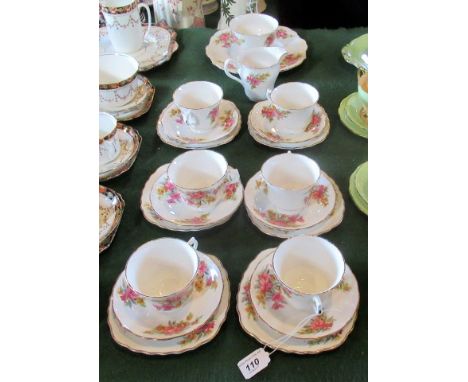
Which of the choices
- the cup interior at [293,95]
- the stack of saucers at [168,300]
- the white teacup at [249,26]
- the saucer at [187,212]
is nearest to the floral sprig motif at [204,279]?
Answer: the stack of saucers at [168,300]

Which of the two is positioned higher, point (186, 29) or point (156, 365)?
point (186, 29)

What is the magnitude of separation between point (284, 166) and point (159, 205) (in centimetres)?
24

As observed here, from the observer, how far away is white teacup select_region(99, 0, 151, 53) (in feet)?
3.84

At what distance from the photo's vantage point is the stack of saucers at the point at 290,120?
973 mm

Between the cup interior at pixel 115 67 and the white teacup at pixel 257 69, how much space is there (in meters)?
0.24

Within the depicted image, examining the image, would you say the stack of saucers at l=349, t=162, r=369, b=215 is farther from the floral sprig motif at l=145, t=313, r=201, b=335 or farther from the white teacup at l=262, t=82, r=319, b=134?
the floral sprig motif at l=145, t=313, r=201, b=335

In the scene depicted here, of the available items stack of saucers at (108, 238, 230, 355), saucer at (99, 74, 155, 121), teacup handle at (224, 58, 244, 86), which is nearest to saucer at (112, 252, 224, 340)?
stack of saucers at (108, 238, 230, 355)

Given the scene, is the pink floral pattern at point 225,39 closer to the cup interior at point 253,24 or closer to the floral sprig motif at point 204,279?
the cup interior at point 253,24

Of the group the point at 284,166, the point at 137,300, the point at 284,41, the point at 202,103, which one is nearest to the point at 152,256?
the point at 137,300

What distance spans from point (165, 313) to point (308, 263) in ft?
0.78

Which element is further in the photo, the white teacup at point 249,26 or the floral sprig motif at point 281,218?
the white teacup at point 249,26

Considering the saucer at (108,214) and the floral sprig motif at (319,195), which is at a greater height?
the saucer at (108,214)

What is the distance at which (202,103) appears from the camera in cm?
106

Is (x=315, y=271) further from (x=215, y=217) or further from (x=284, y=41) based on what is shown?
(x=284, y=41)
